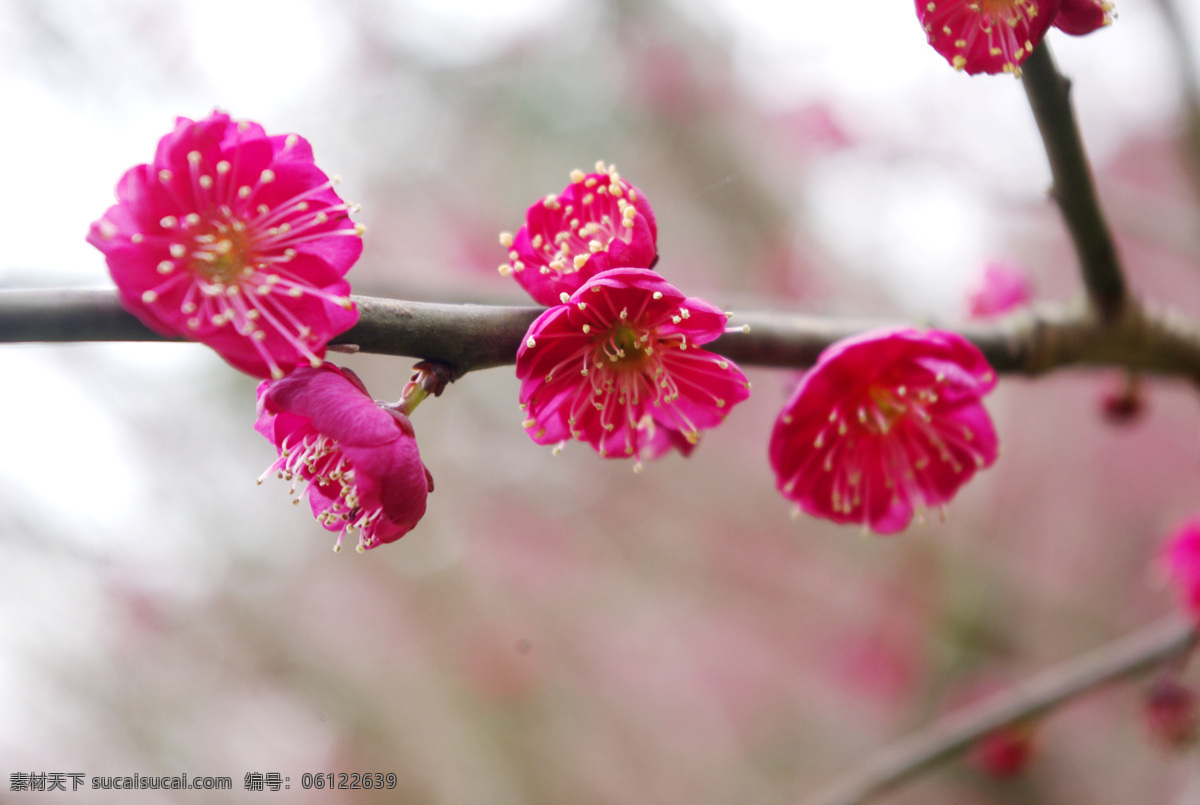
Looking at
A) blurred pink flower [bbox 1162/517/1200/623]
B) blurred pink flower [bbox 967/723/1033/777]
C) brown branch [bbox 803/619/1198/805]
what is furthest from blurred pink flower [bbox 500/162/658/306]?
blurred pink flower [bbox 967/723/1033/777]

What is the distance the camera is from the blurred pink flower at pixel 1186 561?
4.69ft

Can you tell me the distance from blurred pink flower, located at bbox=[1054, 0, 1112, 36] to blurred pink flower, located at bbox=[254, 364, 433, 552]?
28.6 inches

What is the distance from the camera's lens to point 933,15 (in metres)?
0.68

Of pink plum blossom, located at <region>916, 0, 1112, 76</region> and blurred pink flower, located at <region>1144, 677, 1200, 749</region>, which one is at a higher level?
pink plum blossom, located at <region>916, 0, 1112, 76</region>

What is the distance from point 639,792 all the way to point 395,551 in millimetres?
1797

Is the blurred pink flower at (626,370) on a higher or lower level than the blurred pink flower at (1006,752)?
higher

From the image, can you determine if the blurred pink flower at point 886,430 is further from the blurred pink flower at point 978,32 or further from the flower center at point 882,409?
the blurred pink flower at point 978,32

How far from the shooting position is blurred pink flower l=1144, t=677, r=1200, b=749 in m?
1.57

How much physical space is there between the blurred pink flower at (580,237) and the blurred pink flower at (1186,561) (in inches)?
56.7

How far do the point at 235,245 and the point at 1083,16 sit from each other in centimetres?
84

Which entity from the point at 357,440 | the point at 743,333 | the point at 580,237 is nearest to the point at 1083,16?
the point at 743,333

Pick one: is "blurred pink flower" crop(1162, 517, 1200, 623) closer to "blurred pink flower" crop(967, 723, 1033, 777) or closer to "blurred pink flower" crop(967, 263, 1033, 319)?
"blurred pink flower" crop(967, 263, 1033, 319)

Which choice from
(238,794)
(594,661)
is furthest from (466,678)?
(238,794)

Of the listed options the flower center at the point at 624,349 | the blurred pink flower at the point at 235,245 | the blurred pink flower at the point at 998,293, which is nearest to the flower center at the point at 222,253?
the blurred pink flower at the point at 235,245
